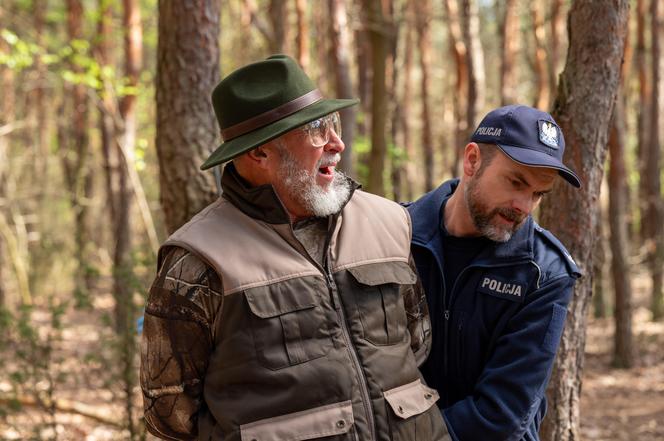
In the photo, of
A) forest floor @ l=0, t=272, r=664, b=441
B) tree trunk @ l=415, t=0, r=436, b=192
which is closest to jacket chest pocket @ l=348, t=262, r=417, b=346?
Result: forest floor @ l=0, t=272, r=664, b=441

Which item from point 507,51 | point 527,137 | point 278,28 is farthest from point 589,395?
point 527,137

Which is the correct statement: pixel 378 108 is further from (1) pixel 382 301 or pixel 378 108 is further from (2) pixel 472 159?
(1) pixel 382 301

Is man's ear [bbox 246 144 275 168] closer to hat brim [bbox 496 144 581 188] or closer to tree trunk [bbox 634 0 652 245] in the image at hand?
hat brim [bbox 496 144 581 188]

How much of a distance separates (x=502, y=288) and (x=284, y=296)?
2.68 feet

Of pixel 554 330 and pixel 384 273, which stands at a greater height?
pixel 384 273

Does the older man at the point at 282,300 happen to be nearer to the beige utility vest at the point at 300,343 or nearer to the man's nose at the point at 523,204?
the beige utility vest at the point at 300,343

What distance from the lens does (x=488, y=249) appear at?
8.57ft

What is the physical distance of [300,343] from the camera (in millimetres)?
2205

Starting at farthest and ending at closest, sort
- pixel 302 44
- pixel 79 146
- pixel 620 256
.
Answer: pixel 79 146, pixel 302 44, pixel 620 256

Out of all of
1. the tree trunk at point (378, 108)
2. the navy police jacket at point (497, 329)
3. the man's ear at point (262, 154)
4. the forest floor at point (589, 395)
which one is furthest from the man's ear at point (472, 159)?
the tree trunk at point (378, 108)

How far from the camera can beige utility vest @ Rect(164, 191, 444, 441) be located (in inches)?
85.3

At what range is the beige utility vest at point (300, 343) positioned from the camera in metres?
2.17

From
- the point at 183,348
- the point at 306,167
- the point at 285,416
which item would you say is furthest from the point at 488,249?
the point at 183,348

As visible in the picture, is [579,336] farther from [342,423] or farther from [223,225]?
[223,225]
